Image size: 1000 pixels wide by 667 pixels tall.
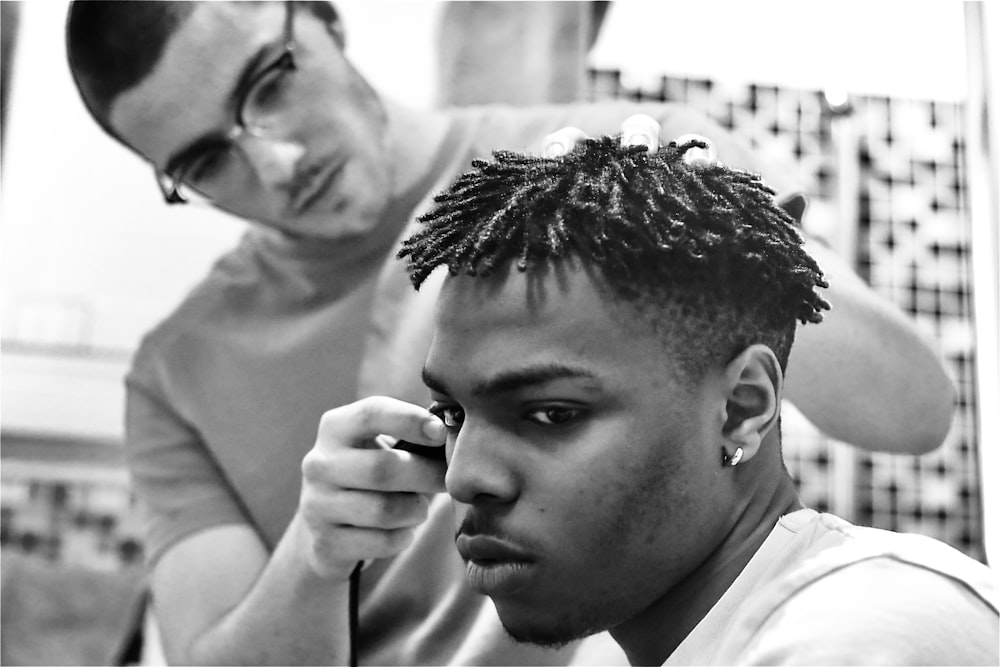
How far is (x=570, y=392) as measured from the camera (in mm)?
771

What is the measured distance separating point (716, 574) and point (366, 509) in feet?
1.26

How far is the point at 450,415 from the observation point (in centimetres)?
91

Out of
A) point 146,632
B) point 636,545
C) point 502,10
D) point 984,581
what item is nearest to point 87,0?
point 502,10

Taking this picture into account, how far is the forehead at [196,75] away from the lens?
1.18 metres

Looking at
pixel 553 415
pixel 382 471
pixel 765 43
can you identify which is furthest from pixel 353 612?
pixel 765 43

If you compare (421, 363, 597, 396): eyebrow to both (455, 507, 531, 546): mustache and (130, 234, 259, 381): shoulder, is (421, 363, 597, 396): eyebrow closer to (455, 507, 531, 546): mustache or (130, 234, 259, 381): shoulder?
(455, 507, 531, 546): mustache

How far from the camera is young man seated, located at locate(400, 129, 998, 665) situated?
776mm

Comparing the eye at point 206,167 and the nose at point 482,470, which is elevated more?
the eye at point 206,167

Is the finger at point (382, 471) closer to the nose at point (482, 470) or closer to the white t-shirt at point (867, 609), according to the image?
the nose at point (482, 470)

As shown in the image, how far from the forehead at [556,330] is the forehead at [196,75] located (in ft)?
1.79

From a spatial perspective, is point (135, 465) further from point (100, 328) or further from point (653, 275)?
point (653, 275)

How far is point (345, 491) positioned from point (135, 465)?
1.00ft

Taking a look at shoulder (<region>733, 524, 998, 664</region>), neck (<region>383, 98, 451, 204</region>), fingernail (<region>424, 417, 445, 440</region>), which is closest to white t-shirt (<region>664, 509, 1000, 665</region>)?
shoulder (<region>733, 524, 998, 664</region>)

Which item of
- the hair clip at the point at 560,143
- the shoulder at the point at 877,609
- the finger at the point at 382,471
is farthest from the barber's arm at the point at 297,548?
the shoulder at the point at 877,609
